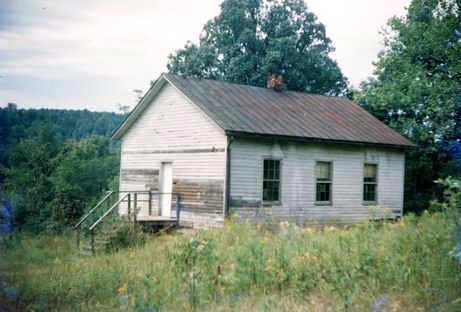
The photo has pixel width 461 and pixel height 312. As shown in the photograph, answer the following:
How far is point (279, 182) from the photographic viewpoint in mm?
Answer: 17422

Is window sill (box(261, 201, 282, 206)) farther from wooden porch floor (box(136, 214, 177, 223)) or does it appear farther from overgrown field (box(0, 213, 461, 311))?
overgrown field (box(0, 213, 461, 311))

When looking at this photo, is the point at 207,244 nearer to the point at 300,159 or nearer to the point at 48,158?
the point at 300,159

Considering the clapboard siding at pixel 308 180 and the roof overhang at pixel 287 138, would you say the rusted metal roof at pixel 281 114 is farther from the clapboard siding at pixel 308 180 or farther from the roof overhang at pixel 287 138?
the clapboard siding at pixel 308 180

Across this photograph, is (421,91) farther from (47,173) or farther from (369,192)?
(47,173)

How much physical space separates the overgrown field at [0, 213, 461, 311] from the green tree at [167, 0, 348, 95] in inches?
1040

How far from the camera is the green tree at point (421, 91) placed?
21.1m

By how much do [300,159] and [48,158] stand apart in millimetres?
23861

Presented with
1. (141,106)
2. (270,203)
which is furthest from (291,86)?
(270,203)

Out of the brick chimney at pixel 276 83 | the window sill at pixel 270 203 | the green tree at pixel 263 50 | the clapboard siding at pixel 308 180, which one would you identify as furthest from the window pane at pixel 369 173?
the green tree at pixel 263 50

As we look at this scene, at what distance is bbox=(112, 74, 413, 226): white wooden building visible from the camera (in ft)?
54.3

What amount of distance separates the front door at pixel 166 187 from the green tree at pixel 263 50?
1673 cm

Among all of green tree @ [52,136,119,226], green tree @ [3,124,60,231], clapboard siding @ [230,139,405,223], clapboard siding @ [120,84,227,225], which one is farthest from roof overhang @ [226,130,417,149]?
green tree @ [3,124,60,231]

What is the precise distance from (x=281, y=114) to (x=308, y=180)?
2.68m

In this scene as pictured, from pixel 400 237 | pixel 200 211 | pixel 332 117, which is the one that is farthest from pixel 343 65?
pixel 400 237
